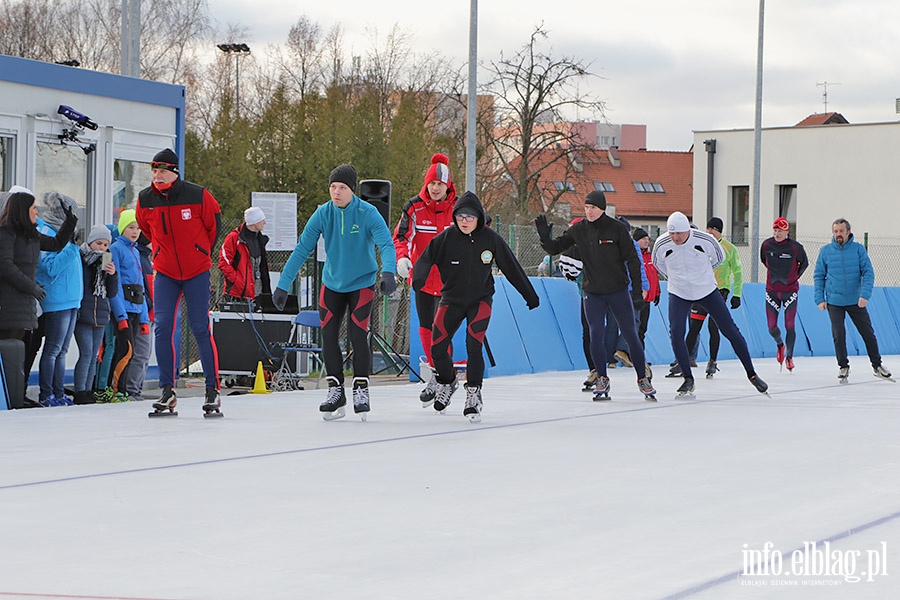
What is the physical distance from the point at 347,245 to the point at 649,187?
2985 inches

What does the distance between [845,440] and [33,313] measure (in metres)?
6.19

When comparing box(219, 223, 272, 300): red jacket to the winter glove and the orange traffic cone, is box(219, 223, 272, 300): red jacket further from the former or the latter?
the winter glove

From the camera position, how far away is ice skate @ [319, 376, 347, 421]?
9836 mm

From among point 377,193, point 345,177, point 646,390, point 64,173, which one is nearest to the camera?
point 345,177

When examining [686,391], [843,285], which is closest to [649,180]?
[843,285]

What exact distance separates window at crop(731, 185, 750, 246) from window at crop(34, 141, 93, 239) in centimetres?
3713

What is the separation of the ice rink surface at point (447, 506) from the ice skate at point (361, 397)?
10 centimetres

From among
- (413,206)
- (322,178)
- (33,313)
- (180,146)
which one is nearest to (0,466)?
(33,313)

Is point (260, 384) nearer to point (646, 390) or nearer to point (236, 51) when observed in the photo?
point (646, 390)

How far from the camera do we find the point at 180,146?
14812 mm

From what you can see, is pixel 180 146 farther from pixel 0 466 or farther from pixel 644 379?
pixel 0 466

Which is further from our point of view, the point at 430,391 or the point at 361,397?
the point at 430,391

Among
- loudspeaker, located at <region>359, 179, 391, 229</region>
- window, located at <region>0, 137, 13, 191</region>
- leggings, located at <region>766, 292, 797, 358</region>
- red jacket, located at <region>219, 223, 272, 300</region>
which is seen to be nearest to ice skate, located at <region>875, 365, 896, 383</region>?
leggings, located at <region>766, 292, 797, 358</region>

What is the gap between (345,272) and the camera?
1000 cm
